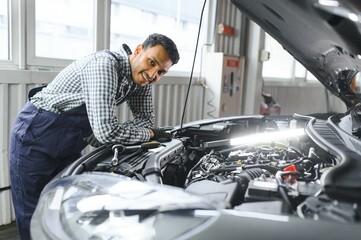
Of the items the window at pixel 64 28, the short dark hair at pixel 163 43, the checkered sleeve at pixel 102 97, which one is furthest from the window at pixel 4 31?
the short dark hair at pixel 163 43

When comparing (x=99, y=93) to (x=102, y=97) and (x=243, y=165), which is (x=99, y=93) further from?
(x=243, y=165)

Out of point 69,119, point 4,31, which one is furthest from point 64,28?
point 69,119

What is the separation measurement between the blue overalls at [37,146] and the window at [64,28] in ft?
4.05

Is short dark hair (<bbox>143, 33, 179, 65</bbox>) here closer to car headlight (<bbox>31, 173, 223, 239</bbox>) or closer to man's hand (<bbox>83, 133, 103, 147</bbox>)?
man's hand (<bbox>83, 133, 103, 147</bbox>)

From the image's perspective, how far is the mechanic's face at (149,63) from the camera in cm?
175

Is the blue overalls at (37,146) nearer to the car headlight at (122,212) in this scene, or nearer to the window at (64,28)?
the car headlight at (122,212)

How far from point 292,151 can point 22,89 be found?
6.60 ft

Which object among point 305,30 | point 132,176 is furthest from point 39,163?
point 305,30

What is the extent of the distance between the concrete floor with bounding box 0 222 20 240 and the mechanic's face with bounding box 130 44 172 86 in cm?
161

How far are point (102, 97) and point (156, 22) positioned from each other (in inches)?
103

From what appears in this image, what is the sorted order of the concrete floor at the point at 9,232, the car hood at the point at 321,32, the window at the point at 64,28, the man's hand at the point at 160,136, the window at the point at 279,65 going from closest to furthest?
the car hood at the point at 321,32 → the man's hand at the point at 160,136 → the concrete floor at the point at 9,232 → the window at the point at 64,28 → the window at the point at 279,65

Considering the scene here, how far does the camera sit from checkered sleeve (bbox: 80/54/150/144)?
1.63 metres

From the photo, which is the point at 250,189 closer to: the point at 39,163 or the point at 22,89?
the point at 39,163

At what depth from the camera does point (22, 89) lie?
8.57ft
